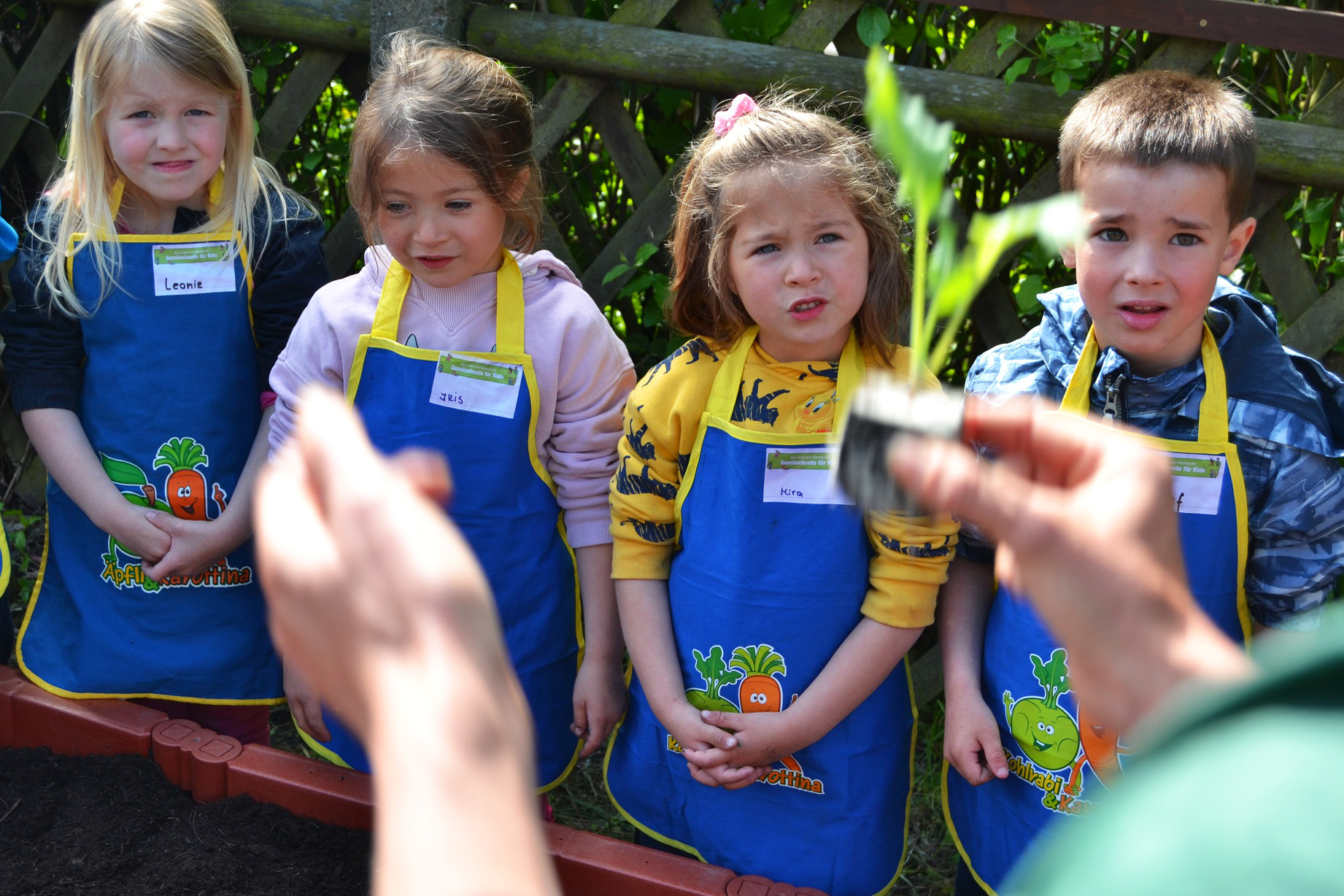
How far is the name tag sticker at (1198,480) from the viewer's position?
1623 mm

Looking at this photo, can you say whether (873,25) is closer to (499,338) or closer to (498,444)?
(499,338)

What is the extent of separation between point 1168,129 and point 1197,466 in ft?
1.79

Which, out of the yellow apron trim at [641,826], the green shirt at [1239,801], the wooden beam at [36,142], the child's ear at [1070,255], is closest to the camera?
the green shirt at [1239,801]

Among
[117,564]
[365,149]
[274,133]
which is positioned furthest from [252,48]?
[117,564]

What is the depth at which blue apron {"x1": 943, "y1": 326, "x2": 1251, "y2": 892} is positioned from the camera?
5.34ft

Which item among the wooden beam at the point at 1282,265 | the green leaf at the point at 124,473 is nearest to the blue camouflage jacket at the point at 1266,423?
the wooden beam at the point at 1282,265

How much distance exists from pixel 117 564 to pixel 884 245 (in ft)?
5.65

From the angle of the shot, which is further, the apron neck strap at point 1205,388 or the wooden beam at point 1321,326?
the wooden beam at point 1321,326

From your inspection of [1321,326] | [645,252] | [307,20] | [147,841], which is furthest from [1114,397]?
[307,20]

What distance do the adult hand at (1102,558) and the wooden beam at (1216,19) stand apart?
174 cm

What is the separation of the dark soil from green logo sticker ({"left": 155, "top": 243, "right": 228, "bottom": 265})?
1024mm

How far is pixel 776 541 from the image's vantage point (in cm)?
177

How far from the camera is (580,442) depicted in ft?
6.57

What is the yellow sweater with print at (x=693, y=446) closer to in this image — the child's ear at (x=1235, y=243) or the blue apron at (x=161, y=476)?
the child's ear at (x=1235, y=243)
